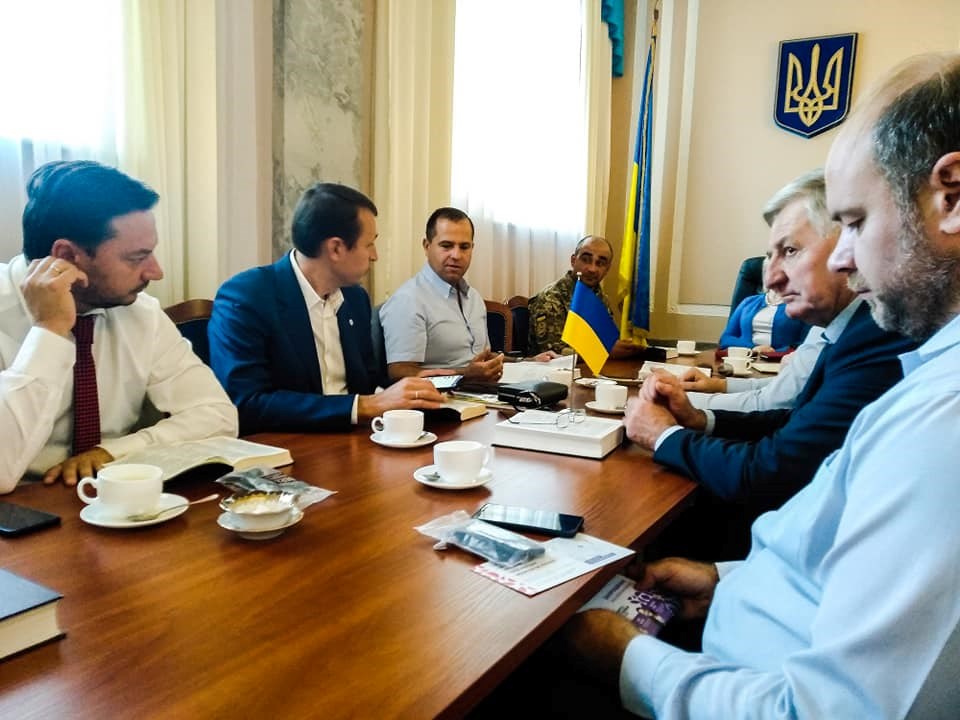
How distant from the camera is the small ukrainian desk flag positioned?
159 centimetres

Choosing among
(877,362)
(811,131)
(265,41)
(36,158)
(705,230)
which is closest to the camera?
(877,362)

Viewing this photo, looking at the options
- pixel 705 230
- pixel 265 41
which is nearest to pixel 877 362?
pixel 265 41

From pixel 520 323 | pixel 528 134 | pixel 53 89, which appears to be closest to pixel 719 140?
pixel 528 134

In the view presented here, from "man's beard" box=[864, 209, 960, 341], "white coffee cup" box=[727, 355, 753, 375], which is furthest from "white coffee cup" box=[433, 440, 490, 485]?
"white coffee cup" box=[727, 355, 753, 375]

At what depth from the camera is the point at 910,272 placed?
73 cm

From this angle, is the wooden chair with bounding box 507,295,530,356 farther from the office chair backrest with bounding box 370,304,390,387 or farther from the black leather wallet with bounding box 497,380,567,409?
the black leather wallet with bounding box 497,380,567,409

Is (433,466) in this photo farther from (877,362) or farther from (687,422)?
(877,362)

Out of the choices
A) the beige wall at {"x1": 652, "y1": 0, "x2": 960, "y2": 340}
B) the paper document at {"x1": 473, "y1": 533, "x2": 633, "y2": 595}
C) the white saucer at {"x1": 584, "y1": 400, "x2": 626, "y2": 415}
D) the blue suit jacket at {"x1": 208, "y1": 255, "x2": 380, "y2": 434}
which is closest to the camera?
the paper document at {"x1": 473, "y1": 533, "x2": 633, "y2": 595}

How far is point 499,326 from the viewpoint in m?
3.45

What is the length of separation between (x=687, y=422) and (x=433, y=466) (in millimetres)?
648

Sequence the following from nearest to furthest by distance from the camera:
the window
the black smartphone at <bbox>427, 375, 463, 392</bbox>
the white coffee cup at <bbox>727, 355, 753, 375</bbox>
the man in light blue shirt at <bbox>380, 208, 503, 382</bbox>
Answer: the black smartphone at <bbox>427, 375, 463, 392</bbox> < the white coffee cup at <bbox>727, 355, 753, 375</bbox> < the man in light blue shirt at <bbox>380, 208, 503, 382</bbox> < the window

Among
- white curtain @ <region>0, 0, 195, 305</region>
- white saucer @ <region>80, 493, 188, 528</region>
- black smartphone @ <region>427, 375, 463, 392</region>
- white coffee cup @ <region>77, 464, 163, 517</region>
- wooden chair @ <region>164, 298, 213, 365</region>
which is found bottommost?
black smartphone @ <region>427, 375, 463, 392</region>

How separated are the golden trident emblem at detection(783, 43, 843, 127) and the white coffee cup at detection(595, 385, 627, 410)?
392 centimetres

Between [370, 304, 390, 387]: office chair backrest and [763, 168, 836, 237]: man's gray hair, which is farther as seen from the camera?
[370, 304, 390, 387]: office chair backrest
